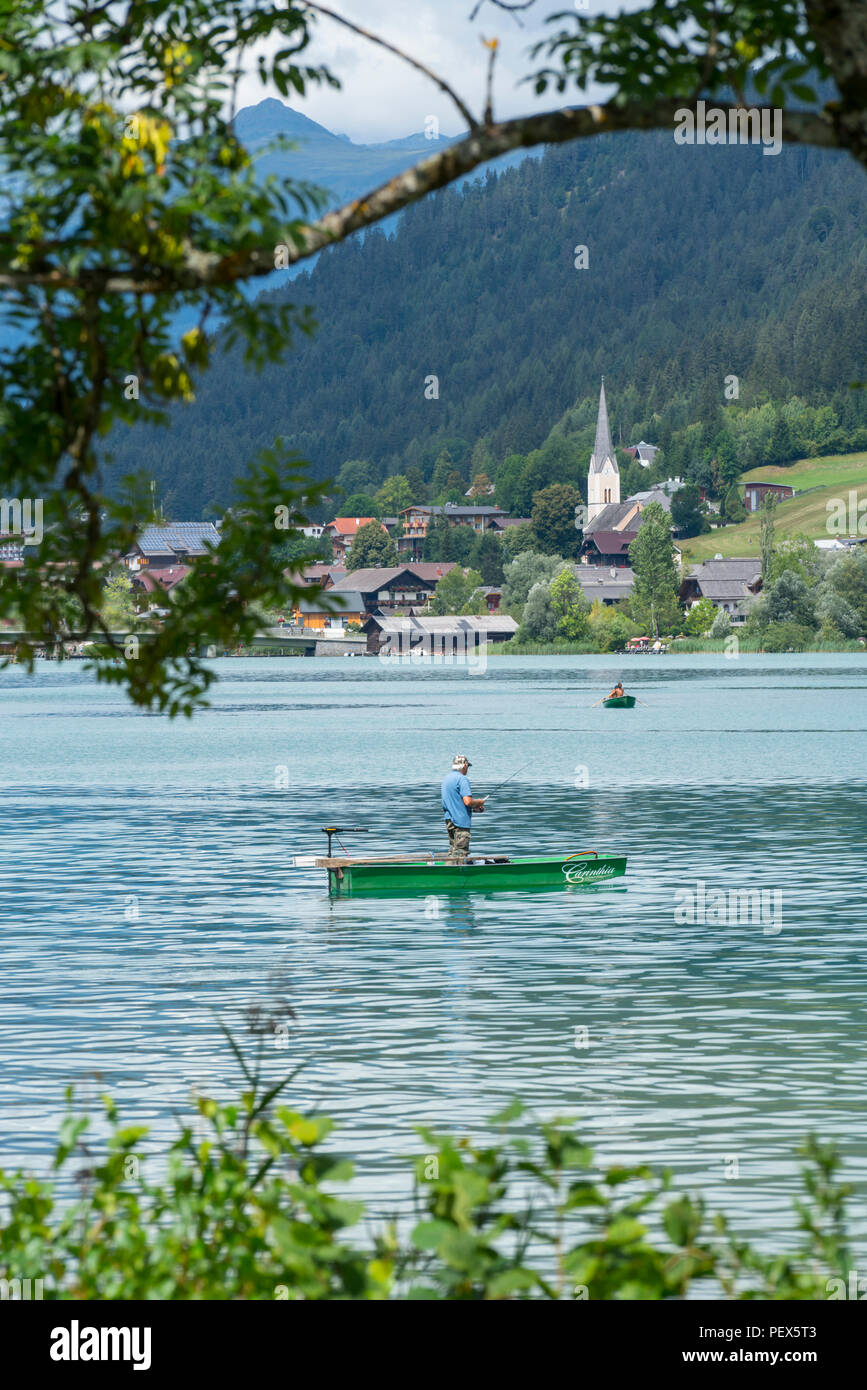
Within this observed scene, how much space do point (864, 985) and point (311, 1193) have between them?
21.8 meters

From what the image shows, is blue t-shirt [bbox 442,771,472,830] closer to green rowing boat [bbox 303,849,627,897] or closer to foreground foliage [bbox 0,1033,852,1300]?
green rowing boat [bbox 303,849,627,897]

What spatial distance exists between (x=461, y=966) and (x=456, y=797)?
17.4ft

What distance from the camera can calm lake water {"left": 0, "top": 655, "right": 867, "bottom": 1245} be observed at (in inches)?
773

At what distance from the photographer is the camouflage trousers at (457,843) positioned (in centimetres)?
3644

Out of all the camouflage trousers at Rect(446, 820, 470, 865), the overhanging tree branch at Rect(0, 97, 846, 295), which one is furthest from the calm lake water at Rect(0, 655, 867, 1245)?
the overhanging tree branch at Rect(0, 97, 846, 295)

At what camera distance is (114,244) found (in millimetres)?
8516

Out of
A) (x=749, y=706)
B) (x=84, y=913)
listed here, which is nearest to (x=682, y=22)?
(x=84, y=913)

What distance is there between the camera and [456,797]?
35562mm

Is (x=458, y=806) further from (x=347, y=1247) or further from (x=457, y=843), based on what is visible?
(x=347, y=1247)

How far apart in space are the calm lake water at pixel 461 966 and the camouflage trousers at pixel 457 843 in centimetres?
134

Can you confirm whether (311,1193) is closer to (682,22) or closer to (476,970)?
(682,22)

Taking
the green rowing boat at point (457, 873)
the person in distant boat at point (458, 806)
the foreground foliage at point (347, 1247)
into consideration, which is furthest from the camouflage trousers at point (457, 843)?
the foreground foliage at point (347, 1247)

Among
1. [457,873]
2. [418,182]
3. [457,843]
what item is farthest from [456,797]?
[418,182]

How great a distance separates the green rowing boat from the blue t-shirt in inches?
49.4
